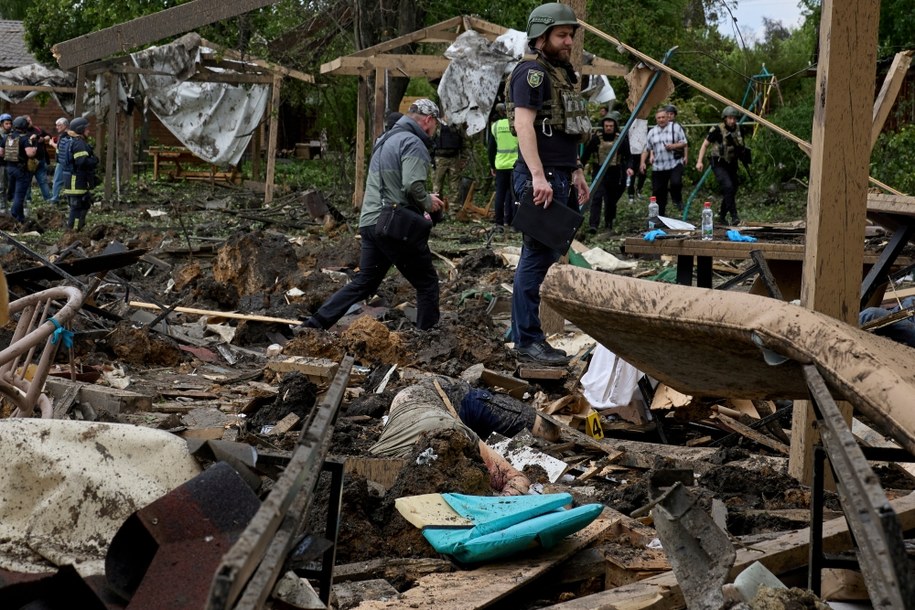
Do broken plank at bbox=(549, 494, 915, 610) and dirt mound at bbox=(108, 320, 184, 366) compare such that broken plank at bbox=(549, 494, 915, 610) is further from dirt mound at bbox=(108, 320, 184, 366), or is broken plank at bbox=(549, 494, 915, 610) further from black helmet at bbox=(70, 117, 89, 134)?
black helmet at bbox=(70, 117, 89, 134)

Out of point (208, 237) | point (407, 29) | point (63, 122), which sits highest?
point (407, 29)

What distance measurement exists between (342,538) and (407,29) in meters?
18.6

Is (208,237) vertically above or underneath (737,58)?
underneath

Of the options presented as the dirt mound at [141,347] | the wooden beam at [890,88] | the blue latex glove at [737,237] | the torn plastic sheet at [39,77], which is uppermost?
the torn plastic sheet at [39,77]

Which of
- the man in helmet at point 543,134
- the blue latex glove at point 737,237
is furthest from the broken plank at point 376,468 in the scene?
the blue latex glove at point 737,237

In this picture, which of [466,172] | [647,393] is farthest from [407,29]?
[647,393]

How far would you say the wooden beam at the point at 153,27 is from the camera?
1536 centimetres

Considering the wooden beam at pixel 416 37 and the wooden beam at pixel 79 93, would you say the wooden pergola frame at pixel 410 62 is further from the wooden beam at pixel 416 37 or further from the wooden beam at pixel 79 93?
the wooden beam at pixel 79 93

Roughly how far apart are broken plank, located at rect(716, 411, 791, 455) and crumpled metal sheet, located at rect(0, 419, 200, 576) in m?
3.74

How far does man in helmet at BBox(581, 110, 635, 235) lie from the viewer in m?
16.4

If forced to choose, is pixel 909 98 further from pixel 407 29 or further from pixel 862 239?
pixel 862 239

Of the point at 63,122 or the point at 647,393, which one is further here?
the point at 63,122

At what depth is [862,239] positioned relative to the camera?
4.15 meters

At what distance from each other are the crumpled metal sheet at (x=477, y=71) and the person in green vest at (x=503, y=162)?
0.42 meters
